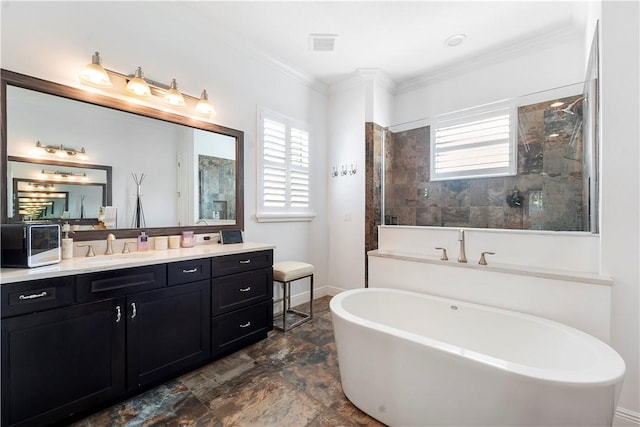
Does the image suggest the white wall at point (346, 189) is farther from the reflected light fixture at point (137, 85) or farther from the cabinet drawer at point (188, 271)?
the reflected light fixture at point (137, 85)

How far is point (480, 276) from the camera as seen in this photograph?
6.82 feet

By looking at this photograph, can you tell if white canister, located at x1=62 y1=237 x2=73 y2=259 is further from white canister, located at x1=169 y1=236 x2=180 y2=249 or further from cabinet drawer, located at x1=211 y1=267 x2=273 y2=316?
cabinet drawer, located at x1=211 y1=267 x2=273 y2=316

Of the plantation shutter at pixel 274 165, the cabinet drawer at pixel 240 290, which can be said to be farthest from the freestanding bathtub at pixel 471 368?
the plantation shutter at pixel 274 165

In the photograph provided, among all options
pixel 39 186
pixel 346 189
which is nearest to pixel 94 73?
pixel 39 186

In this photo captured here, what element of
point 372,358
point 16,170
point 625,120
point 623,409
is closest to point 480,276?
point 623,409

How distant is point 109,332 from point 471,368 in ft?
6.52

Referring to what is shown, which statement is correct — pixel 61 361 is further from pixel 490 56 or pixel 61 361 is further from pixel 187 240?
pixel 490 56

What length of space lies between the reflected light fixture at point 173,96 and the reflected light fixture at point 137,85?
0.58 feet

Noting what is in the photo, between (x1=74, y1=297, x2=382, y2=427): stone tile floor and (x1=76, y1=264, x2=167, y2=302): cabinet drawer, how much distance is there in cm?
71

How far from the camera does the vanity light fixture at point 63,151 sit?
181 cm

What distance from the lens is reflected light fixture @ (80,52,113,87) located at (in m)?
1.87

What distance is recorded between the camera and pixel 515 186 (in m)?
3.02

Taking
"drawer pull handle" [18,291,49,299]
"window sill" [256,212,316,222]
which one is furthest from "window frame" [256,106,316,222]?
"drawer pull handle" [18,291,49,299]

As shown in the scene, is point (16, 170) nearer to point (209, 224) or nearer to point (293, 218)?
point (209, 224)
